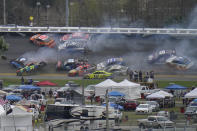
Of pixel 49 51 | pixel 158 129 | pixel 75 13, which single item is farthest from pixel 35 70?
pixel 75 13

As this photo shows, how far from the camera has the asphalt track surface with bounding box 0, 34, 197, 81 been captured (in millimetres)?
46688

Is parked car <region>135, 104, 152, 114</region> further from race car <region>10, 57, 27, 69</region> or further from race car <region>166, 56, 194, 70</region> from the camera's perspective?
race car <region>10, 57, 27, 69</region>

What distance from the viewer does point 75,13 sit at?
8725 cm

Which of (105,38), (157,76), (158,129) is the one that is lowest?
(158,129)

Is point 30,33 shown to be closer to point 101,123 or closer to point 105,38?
point 105,38

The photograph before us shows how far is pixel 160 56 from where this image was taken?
4884 centimetres

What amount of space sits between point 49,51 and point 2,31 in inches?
254

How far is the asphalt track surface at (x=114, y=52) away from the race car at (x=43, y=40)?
18.1 inches

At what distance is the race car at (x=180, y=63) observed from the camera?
4684cm

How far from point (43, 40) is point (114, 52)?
6597 mm

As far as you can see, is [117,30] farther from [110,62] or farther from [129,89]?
[129,89]

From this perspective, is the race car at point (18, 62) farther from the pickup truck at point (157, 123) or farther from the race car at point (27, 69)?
the pickup truck at point (157, 123)

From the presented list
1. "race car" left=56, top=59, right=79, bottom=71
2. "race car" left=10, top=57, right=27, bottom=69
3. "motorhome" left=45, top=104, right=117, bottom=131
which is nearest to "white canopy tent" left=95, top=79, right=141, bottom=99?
"motorhome" left=45, top=104, right=117, bottom=131

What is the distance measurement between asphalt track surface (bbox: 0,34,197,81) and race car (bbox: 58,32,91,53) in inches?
24.6
